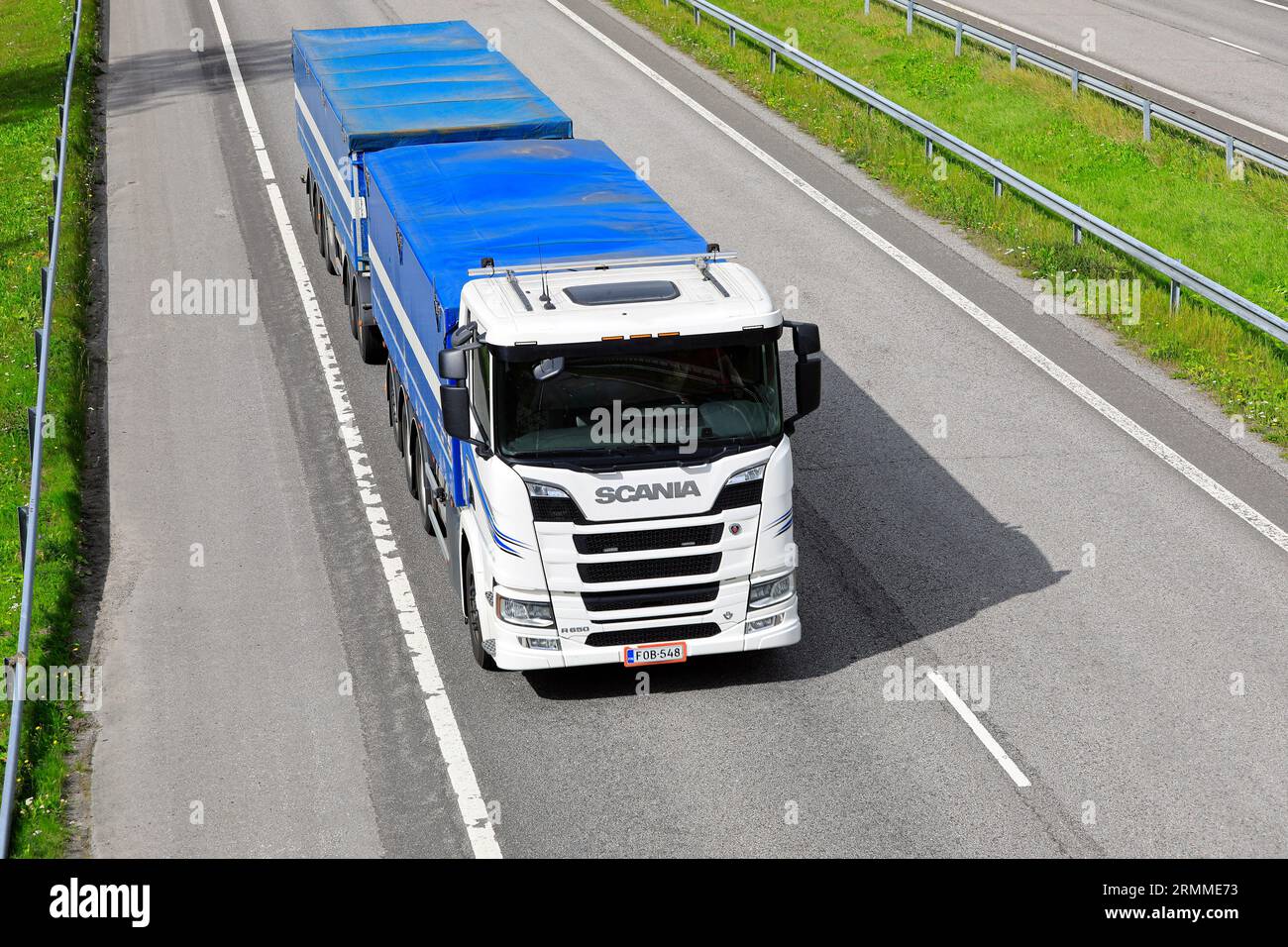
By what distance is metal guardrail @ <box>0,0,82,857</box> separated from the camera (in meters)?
10.3

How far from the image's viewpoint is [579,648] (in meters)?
11.5

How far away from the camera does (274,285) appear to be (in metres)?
21.2

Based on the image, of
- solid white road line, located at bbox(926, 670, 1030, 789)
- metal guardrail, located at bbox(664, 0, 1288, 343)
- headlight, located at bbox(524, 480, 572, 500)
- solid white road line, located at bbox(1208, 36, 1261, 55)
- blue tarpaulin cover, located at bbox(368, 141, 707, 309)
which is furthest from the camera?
solid white road line, located at bbox(1208, 36, 1261, 55)

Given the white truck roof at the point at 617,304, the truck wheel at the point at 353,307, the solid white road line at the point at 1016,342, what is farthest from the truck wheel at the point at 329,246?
the white truck roof at the point at 617,304

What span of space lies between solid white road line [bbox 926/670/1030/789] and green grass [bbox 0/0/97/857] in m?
6.39

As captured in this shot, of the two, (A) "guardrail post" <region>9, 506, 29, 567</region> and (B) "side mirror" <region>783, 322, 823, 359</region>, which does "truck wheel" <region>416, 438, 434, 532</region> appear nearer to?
(A) "guardrail post" <region>9, 506, 29, 567</region>

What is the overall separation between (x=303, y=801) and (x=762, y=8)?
90.3ft

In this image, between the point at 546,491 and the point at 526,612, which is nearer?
the point at 546,491

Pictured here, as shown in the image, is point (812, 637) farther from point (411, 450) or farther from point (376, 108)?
point (376, 108)

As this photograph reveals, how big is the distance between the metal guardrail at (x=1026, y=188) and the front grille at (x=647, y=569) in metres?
8.86

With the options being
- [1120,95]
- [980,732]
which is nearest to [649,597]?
[980,732]

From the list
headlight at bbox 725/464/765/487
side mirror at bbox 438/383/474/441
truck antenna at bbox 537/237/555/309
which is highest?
truck antenna at bbox 537/237/555/309

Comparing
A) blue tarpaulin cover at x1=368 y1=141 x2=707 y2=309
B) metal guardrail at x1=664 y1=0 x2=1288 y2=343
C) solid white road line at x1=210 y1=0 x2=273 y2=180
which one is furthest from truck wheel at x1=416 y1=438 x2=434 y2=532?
solid white road line at x1=210 y1=0 x2=273 y2=180

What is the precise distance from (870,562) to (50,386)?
9.38m
